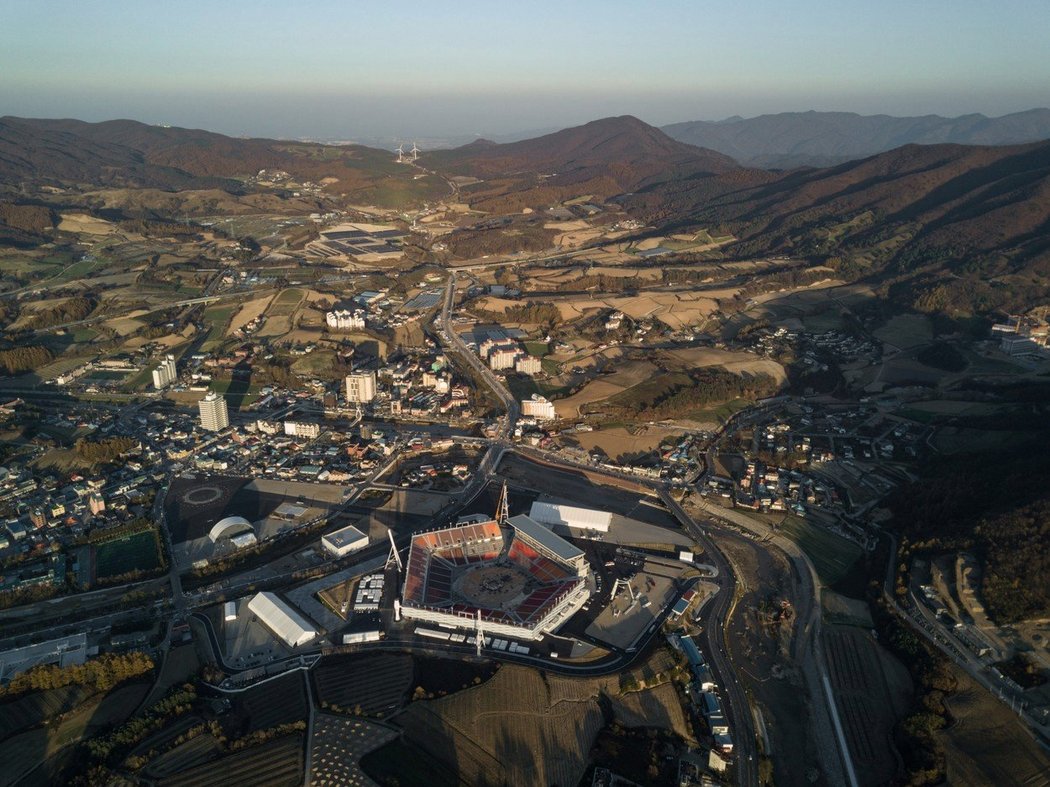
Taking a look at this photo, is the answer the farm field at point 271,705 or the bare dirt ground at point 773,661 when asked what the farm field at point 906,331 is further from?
the farm field at point 271,705

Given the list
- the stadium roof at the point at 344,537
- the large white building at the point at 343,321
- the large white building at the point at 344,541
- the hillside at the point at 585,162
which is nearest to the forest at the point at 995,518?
the large white building at the point at 344,541

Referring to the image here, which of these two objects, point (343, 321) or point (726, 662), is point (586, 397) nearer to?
point (726, 662)

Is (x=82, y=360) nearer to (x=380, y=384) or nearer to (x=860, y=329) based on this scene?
(x=380, y=384)

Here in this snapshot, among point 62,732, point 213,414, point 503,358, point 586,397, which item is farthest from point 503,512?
point 503,358

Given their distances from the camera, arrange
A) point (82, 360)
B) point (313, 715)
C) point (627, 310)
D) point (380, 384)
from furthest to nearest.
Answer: point (627, 310), point (82, 360), point (380, 384), point (313, 715)

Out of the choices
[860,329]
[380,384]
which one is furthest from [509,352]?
[860,329]

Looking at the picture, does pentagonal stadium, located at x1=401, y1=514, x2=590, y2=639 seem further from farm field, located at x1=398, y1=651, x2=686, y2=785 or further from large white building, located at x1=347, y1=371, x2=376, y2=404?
large white building, located at x1=347, y1=371, x2=376, y2=404
